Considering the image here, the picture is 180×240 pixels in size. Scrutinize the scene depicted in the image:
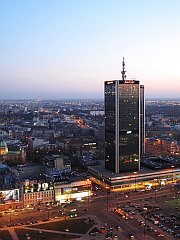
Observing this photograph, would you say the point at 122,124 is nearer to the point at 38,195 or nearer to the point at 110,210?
the point at 110,210

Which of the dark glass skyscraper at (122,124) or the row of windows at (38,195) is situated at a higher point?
the dark glass skyscraper at (122,124)

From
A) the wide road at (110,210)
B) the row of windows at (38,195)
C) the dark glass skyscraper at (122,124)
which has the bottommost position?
the wide road at (110,210)

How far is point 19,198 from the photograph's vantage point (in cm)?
5809

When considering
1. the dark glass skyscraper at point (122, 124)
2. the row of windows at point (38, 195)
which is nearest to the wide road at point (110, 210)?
the row of windows at point (38, 195)

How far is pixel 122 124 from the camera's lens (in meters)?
69.6

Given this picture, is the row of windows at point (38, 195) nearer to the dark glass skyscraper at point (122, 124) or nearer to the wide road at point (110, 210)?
the wide road at point (110, 210)

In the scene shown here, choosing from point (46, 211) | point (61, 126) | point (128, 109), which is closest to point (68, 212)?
point (46, 211)

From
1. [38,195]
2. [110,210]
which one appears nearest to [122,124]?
[110,210]

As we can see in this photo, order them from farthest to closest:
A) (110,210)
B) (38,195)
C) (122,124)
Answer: (122,124), (38,195), (110,210)

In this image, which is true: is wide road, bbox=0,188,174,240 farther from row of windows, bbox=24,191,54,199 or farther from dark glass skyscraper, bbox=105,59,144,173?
dark glass skyscraper, bbox=105,59,144,173

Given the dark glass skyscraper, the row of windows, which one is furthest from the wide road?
the dark glass skyscraper

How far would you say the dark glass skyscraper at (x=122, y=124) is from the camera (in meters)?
69.4

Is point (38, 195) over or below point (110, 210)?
over

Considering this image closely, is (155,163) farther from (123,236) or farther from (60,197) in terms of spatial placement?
(123,236)
